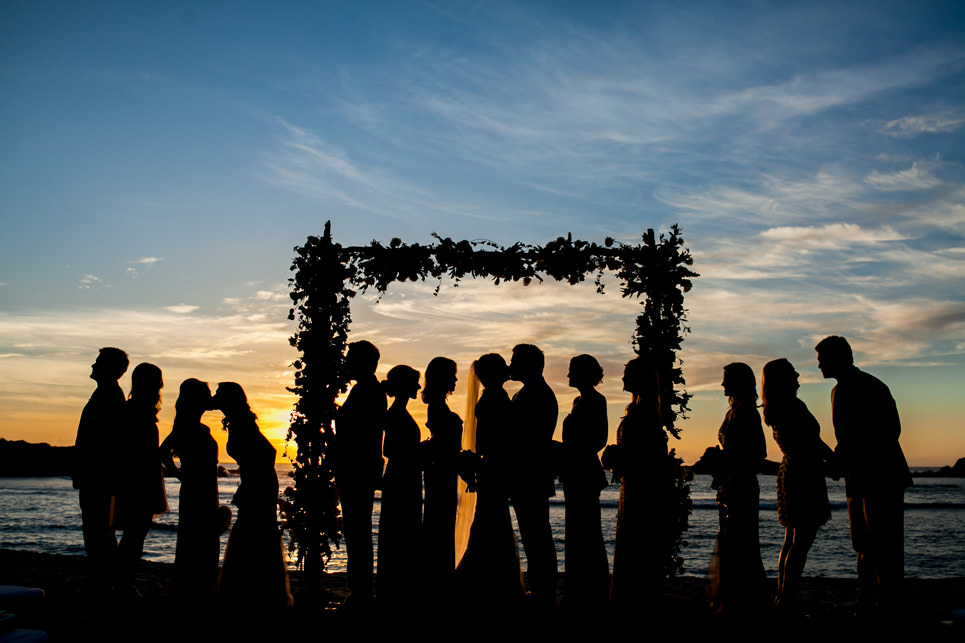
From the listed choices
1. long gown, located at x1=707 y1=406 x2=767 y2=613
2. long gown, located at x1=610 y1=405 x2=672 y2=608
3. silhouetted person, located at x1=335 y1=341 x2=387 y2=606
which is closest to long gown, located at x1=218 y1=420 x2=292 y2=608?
silhouetted person, located at x1=335 y1=341 x2=387 y2=606

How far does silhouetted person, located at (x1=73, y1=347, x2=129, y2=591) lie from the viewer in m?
7.05

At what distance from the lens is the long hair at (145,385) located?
7375 mm

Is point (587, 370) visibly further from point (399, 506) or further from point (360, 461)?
point (360, 461)

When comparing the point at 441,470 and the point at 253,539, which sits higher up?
the point at 441,470

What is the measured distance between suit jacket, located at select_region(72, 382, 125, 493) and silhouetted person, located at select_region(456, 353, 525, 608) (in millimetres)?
3897

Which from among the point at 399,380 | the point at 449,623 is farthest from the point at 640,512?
the point at 399,380

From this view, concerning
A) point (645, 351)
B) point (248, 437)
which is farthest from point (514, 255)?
point (248, 437)

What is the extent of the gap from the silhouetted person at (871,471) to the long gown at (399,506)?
410cm

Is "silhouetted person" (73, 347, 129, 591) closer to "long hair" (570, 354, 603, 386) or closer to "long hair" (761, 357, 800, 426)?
"long hair" (570, 354, 603, 386)

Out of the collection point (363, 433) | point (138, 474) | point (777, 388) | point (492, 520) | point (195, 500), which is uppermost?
point (777, 388)

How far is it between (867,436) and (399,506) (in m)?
4.52

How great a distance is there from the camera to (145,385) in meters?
7.38

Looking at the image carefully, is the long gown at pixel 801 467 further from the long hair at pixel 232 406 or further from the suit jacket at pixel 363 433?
the long hair at pixel 232 406

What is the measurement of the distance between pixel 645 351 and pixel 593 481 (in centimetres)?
216
